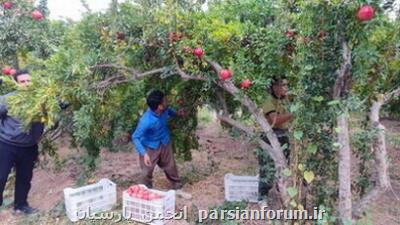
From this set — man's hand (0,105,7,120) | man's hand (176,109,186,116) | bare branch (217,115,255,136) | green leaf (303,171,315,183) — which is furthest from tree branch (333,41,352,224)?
man's hand (0,105,7,120)

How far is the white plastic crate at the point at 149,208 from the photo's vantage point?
174 inches

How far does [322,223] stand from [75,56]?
2.37 m

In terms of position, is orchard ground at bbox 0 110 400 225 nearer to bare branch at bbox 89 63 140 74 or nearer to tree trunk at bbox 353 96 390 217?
tree trunk at bbox 353 96 390 217

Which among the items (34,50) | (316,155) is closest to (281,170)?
(316,155)

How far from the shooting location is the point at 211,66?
12.5 feet

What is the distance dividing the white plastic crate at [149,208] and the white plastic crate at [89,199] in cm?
39

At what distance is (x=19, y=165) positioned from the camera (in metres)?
5.00

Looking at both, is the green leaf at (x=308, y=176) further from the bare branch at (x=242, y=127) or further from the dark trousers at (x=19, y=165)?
the dark trousers at (x=19, y=165)

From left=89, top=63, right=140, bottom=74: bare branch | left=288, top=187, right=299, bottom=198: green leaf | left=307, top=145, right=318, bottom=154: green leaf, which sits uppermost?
left=89, top=63, right=140, bottom=74: bare branch

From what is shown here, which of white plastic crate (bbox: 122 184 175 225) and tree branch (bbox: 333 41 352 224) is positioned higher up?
tree branch (bbox: 333 41 352 224)

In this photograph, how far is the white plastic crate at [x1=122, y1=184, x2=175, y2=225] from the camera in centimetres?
442

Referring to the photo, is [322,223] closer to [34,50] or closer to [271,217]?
[271,217]

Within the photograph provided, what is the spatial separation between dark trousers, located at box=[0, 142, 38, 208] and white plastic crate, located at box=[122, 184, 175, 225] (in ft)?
4.06

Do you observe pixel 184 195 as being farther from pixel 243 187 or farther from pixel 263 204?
pixel 263 204
